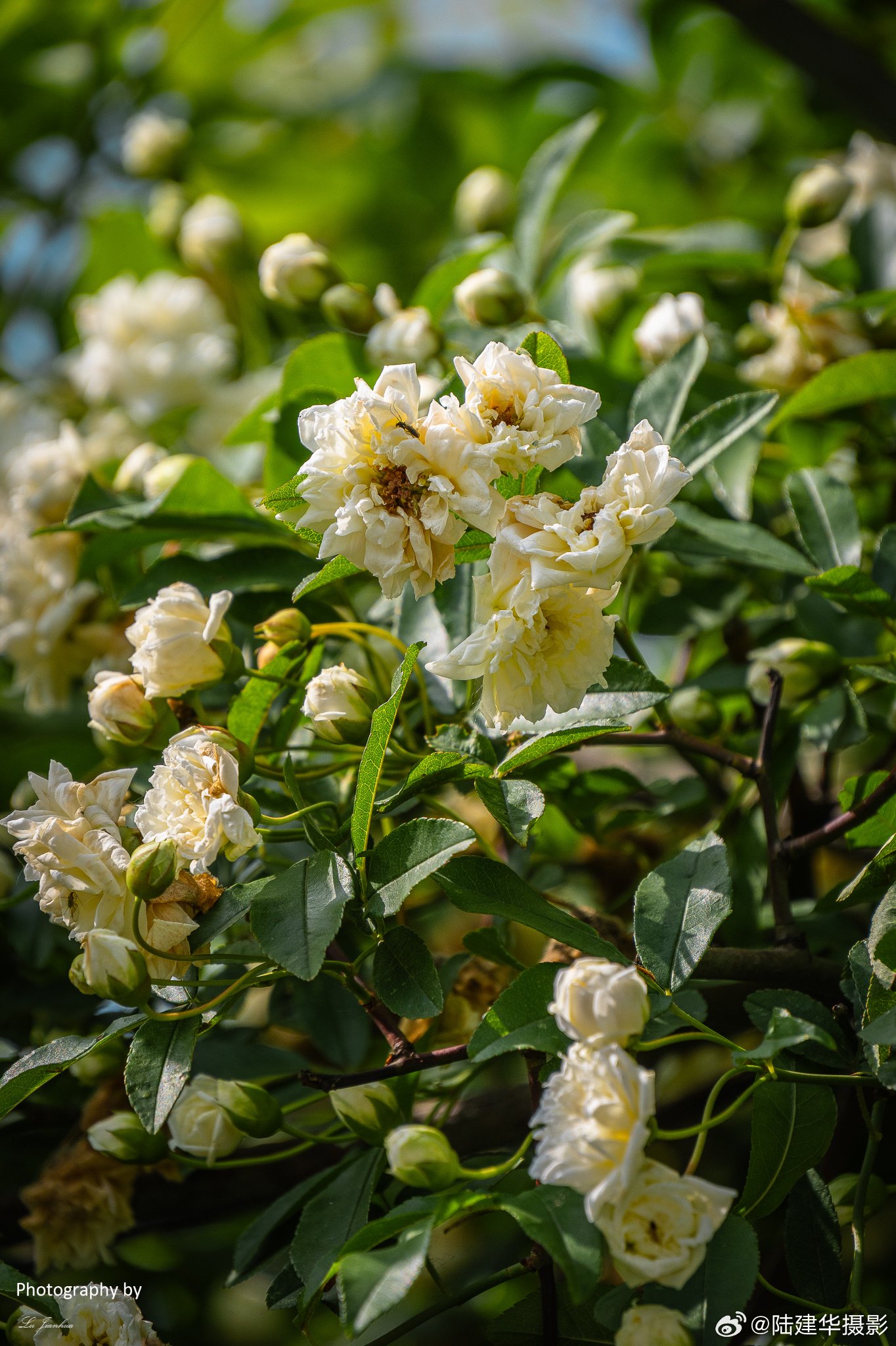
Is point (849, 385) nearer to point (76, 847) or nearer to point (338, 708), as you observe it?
point (338, 708)

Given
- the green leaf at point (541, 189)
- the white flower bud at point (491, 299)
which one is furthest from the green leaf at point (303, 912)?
the green leaf at point (541, 189)

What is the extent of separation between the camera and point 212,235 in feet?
4.00

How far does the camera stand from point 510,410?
0.54 m

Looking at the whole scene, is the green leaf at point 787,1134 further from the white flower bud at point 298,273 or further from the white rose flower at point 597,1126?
the white flower bud at point 298,273

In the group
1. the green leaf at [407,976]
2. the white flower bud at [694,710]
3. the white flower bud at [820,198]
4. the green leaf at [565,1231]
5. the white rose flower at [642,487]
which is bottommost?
the white flower bud at [694,710]

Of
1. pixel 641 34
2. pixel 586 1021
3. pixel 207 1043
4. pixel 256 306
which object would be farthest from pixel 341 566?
pixel 641 34

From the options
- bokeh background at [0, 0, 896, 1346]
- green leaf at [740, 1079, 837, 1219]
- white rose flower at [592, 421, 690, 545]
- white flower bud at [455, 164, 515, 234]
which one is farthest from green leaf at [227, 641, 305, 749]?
bokeh background at [0, 0, 896, 1346]

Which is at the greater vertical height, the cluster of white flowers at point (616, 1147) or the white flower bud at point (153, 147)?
the white flower bud at point (153, 147)

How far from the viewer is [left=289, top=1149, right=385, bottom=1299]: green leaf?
1.88 ft

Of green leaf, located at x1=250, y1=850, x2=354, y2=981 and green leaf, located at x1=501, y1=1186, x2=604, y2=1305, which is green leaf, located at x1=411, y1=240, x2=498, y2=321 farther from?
green leaf, located at x1=501, y1=1186, x2=604, y2=1305

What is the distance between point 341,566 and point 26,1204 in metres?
0.49

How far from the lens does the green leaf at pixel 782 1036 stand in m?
0.51

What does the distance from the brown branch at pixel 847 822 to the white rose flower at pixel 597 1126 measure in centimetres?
24

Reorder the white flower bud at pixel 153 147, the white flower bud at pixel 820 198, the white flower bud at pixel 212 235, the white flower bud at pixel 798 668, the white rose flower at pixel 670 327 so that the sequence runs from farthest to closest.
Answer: the white flower bud at pixel 153 147, the white flower bud at pixel 212 235, the white flower bud at pixel 820 198, the white rose flower at pixel 670 327, the white flower bud at pixel 798 668
